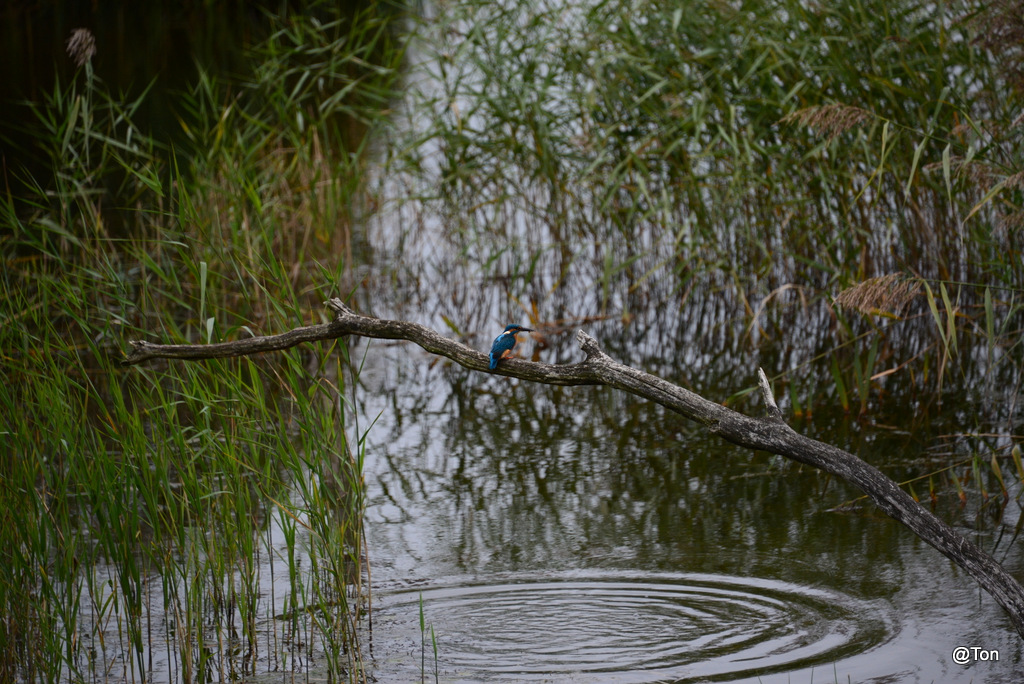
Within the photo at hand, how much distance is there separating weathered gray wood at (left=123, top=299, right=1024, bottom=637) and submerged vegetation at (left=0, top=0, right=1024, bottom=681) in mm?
A: 442

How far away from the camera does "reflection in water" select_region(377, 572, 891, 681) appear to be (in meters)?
Answer: 3.12

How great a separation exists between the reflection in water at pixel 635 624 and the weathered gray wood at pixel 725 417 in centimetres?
77

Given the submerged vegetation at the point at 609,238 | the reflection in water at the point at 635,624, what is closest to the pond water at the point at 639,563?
the reflection in water at the point at 635,624

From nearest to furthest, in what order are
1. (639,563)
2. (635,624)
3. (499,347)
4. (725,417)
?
(725,417) < (499,347) < (635,624) < (639,563)

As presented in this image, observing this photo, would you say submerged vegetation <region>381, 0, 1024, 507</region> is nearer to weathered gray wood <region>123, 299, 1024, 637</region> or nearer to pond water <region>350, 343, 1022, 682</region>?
pond water <region>350, 343, 1022, 682</region>

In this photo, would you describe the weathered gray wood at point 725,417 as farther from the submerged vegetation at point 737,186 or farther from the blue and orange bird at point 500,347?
the submerged vegetation at point 737,186

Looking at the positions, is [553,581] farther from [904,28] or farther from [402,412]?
[904,28]

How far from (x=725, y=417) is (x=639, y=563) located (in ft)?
4.95

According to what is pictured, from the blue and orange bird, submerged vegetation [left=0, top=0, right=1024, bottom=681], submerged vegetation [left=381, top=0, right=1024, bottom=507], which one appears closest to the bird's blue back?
the blue and orange bird

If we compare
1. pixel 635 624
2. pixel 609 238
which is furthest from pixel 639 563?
pixel 609 238

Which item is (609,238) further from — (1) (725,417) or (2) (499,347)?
(1) (725,417)

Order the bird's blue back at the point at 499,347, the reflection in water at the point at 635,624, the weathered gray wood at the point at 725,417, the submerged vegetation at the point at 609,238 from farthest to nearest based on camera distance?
the submerged vegetation at the point at 609,238 < the reflection in water at the point at 635,624 < the bird's blue back at the point at 499,347 < the weathered gray wood at the point at 725,417

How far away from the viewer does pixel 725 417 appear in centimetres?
248

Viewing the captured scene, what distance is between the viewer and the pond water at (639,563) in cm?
315
